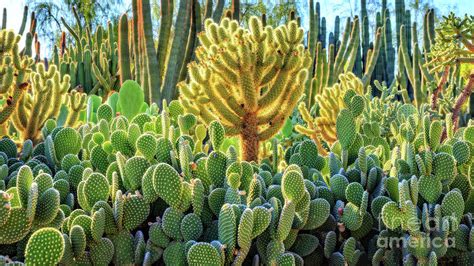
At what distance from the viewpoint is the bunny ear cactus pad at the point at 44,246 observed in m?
0.84

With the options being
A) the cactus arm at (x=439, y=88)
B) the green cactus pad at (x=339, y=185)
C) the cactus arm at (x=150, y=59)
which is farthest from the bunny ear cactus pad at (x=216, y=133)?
the cactus arm at (x=150, y=59)

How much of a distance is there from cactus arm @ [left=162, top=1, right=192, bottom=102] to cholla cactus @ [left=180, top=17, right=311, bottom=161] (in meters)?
1.60

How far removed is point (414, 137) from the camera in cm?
145

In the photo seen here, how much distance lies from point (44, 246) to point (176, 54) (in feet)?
9.24

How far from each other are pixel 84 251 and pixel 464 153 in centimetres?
85

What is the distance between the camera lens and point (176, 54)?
11.8ft

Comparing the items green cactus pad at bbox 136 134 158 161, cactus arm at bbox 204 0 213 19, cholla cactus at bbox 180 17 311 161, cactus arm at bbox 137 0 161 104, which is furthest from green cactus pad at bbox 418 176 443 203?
cactus arm at bbox 204 0 213 19

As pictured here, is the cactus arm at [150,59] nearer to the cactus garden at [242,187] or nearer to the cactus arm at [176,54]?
the cactus arm at [176,54]

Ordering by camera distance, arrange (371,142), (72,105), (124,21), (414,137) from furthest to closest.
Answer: (124,21) < (72,105) < (371,142) < (414,137)

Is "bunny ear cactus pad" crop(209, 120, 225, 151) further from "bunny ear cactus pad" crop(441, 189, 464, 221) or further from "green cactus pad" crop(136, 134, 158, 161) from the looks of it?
"bunny ear cactus pad" crop(441, 189, 464, 221)

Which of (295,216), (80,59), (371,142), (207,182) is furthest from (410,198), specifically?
(80,59)

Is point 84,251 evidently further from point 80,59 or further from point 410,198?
point 80,59

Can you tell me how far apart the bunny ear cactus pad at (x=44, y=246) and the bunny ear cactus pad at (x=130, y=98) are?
1552 millimetres

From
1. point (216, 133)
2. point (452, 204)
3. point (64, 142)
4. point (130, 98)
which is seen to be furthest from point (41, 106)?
point (452, 204)
